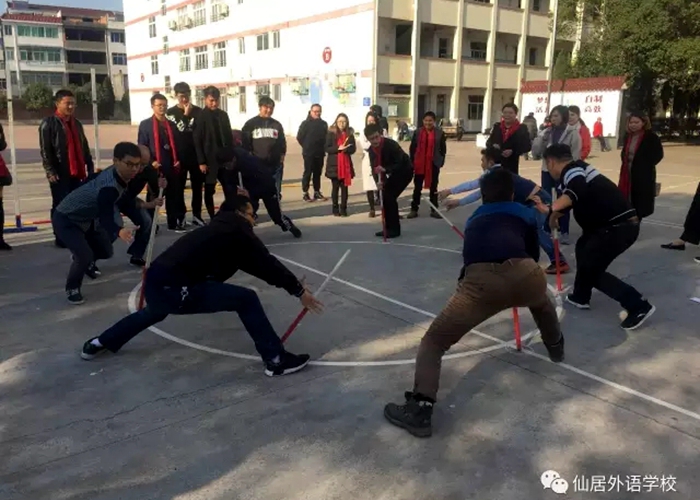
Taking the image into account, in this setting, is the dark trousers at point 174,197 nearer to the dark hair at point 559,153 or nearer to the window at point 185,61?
the dark hair at point 559,153

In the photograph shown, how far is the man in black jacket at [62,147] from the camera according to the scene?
7.79m

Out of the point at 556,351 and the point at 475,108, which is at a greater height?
the point at 475,108

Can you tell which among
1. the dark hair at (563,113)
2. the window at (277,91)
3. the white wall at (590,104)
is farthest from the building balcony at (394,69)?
the dark hair at (563,113)

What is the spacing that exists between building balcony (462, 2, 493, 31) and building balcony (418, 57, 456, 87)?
2.74 m

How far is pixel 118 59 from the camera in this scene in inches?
3174

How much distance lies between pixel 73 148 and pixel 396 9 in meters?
32.5

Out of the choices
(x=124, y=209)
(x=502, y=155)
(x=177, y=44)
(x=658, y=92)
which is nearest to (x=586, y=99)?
(x=658, y=92)

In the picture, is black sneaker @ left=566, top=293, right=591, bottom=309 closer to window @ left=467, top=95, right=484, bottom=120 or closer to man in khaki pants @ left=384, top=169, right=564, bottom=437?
man in khaki pants @ left=384, top=169, right=564, bottom=437

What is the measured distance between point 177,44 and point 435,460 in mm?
57933

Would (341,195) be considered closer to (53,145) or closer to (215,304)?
(53,145)

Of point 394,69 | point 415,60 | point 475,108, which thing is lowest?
point 475,108

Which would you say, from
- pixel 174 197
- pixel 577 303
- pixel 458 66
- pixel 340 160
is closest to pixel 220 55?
pixel 458 66

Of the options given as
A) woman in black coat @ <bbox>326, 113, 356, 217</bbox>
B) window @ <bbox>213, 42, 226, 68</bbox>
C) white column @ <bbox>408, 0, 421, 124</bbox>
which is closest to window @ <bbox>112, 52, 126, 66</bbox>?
window @ <bbox>213, 42, 226, 68</bbox>

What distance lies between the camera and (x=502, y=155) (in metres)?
9.10
